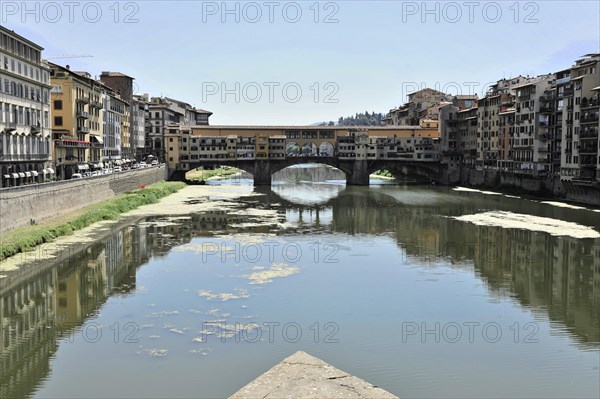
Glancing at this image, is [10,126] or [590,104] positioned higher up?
[590,104]

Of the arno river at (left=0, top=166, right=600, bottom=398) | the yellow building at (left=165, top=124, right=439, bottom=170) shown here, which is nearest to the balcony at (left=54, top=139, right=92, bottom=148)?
the arno river at (left=0, top=166, right=600, bottom=398)

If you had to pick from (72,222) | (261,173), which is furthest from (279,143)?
(72,222)

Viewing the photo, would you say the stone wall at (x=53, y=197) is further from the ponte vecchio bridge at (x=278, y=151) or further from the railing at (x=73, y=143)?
the ponte vecchio bridge at (x=278, y=151)

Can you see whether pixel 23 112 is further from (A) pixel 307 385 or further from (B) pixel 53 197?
(A) pixel 307 385

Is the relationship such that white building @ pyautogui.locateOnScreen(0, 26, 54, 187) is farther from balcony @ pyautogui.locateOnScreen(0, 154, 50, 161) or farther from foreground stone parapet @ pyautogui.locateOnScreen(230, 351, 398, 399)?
foreground stone parapet @ pyautogui.locateOnScreen(230, 351, 398, 399)

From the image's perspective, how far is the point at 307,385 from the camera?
12430 mm

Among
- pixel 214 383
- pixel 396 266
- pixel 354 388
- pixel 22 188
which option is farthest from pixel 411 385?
pixel 22 188

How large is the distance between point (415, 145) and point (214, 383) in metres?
82.8

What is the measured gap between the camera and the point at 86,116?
66.2 meters

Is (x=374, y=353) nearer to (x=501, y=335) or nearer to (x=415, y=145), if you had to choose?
(x=501, y=335)

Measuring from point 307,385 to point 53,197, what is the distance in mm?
34047

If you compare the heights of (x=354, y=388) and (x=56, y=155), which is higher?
(x=56, y=155)

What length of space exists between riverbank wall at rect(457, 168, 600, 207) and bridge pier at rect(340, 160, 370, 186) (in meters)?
14.5

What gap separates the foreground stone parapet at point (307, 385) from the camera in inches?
471
